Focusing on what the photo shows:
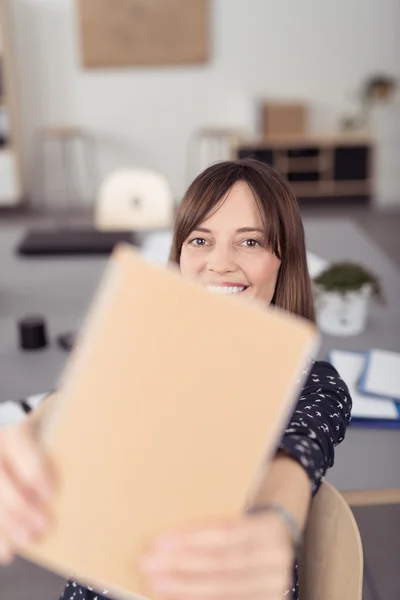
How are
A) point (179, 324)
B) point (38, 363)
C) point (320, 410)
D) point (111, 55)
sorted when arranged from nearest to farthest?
point (179, 324) → point (320, 410) → point (38, 363) → point (111, 55)

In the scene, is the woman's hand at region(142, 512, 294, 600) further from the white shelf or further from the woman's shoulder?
the white shelf

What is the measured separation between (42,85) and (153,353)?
628 centimetres

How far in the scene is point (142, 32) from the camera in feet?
19.8

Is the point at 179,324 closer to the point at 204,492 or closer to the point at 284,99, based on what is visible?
the point at 204,492

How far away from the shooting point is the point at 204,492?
46 cm

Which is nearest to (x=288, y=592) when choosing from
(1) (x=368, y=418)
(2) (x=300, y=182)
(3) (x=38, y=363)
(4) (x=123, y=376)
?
(1) (x=368, y=418)

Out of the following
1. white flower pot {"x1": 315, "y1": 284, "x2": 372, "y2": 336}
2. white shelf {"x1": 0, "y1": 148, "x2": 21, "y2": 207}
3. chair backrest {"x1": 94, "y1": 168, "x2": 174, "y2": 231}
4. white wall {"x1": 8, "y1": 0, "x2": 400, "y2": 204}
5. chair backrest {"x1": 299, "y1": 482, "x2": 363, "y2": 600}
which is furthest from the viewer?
white wall {"x1": 8, "y1": 0, "x2": 400, "y2": 204}

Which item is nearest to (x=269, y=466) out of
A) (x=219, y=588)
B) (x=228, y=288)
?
(x=219, y=588)

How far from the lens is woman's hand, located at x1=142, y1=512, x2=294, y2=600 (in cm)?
45

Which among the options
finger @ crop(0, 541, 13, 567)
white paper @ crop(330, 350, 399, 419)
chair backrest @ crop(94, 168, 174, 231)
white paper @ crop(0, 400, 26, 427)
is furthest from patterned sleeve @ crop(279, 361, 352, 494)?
chair backrest @ crop(94, 168, 174, 231)

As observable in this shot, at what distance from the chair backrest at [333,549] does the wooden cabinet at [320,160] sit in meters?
5.34

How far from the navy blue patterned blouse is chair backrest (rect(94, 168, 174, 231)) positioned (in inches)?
94.6

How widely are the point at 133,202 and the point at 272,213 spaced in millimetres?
2403

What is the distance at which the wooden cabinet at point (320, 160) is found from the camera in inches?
241
